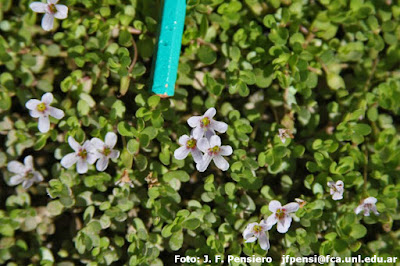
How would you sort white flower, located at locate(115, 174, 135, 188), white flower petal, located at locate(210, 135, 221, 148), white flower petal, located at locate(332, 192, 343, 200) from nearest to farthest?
white flower petal, located at locate(210, 135, 221, 148) → white flower petal, located at locate(332, 192, 343, 200) → white flower, located at locate(115, 174, 135, 188)

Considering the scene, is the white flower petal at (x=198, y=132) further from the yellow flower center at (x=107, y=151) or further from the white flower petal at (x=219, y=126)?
the yellow flower center at (x=107, y=151)

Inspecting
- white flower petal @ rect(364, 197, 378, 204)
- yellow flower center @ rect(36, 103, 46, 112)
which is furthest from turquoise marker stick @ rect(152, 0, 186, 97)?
white flower petal @ rect(364, 197, 378, 204)

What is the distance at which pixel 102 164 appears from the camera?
2.09 metres

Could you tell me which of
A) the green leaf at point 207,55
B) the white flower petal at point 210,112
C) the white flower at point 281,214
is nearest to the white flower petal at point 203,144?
the white flower petal at point 210,112

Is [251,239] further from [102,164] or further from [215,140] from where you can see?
[102,164]

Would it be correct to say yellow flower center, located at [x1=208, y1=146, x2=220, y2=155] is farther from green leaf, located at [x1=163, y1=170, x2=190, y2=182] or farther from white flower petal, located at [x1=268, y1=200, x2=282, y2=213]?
white flower petal, located at [x1=268, y1=200, x2=282, y2=213]

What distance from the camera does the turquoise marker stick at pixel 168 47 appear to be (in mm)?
2059

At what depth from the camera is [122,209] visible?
2.19 metres

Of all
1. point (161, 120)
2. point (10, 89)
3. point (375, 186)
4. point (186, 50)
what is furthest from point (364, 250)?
point (10, 89)

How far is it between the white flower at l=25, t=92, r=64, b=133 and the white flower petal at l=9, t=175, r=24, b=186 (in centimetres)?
32

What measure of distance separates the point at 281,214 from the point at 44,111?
4.16ft

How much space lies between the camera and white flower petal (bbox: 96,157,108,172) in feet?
6.81

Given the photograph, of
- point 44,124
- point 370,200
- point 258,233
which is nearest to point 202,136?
point 258,233

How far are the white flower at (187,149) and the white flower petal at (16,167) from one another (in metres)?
0.83
